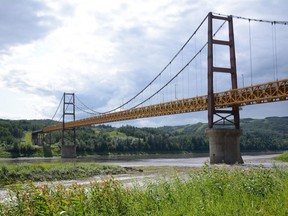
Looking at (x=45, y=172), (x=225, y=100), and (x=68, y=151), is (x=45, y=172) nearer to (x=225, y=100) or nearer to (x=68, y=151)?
(x=225, y=100)

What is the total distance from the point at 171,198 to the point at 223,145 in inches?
1227

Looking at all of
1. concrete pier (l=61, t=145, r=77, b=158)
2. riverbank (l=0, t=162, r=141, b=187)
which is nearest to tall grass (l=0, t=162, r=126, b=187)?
riverbank (l=0, t=162, r=141, b=187)

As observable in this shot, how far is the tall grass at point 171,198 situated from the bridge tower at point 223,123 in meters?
28.5

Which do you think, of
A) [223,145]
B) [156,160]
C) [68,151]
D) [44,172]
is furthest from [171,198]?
[68,151]

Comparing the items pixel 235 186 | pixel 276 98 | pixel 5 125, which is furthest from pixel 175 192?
pixel 5 125

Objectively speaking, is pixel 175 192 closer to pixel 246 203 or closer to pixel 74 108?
pixel 246 203

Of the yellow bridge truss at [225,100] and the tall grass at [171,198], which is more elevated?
the yellow bridge truss at [225,100]

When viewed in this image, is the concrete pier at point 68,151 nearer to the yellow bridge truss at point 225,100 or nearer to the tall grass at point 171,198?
the yellow bridge truss at point 225,100

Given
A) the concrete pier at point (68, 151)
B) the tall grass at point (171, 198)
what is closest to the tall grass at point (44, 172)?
the tall grass at point (171, 198)

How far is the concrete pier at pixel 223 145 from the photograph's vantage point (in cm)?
3928

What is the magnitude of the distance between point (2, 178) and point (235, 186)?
21247 mm

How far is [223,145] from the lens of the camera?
1550 inches

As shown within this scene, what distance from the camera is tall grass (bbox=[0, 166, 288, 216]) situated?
285 inches

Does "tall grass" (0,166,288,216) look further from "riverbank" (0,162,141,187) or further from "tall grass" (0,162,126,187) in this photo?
"tall grass" (0,162,126,187)
